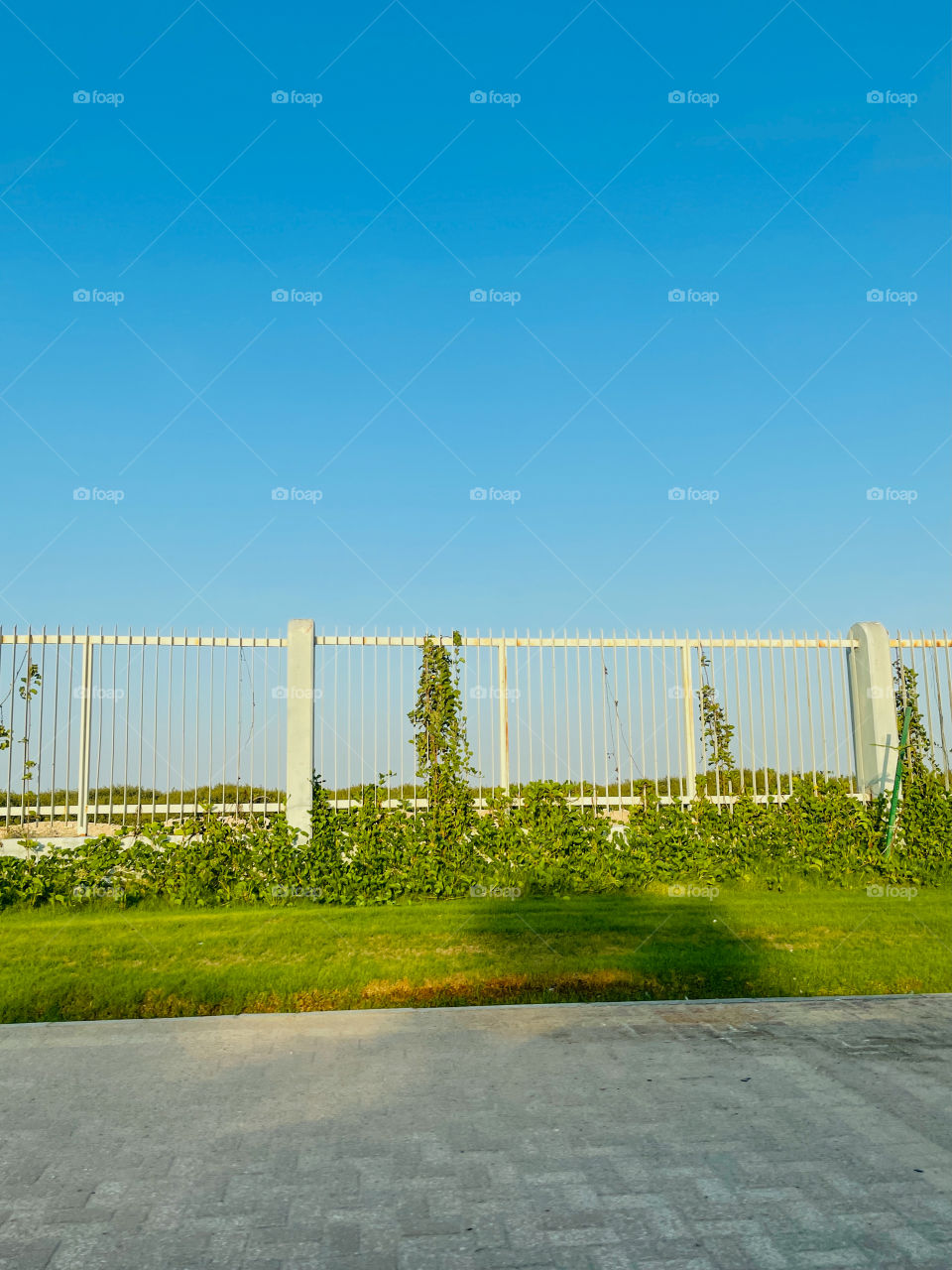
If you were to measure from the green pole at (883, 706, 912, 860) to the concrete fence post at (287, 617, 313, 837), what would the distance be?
6754mm

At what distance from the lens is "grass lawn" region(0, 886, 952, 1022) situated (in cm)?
662

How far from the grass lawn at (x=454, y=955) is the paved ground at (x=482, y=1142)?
0.73m

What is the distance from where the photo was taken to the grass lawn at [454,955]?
21.7 ft

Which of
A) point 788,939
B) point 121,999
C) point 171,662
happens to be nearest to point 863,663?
point 788,939

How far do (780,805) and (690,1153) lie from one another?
8.99m

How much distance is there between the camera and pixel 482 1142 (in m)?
3.86

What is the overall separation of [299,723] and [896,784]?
703 centimetres
